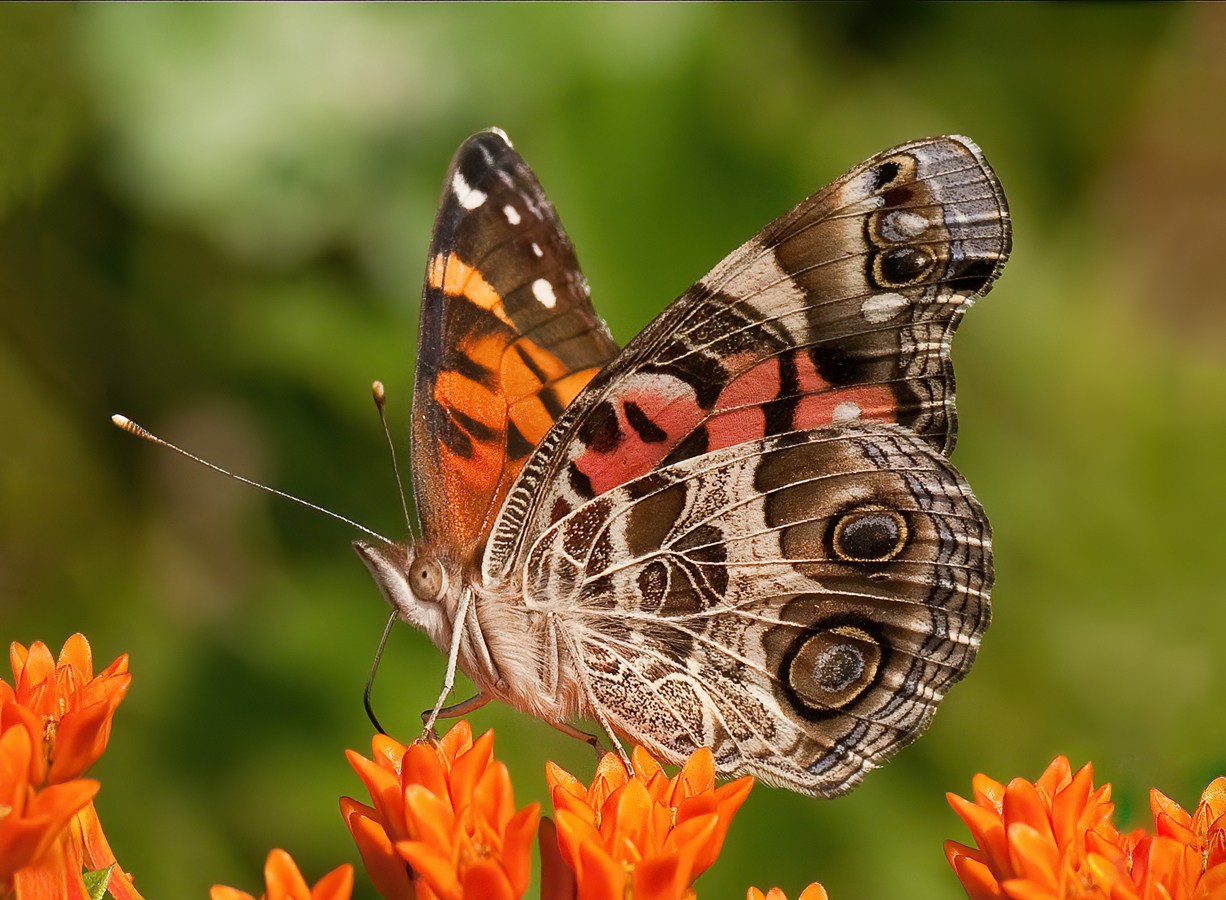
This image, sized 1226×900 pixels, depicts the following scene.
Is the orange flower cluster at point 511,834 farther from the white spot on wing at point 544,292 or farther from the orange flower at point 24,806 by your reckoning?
the white spot on wing at point 544,292

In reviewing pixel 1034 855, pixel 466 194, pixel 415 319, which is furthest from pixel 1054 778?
pixel 415 319

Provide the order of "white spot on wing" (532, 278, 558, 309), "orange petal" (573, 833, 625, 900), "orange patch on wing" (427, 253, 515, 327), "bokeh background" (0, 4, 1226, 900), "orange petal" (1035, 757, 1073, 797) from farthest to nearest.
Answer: "bokeh background" (0, 4, 1226, 900) → "white spot on wing" (532, 278, 558, 309) → "orange patch on wing" (427, 253, 515, 327) → "orange petal" (1035, 757, 1073, 797) → "orange petal" (573, 833, 625, 900)

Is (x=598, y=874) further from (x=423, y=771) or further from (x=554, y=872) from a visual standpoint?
(x=423, y=771)

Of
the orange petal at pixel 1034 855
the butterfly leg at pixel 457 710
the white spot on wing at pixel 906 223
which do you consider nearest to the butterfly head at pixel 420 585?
the butterfly leg at pixel 457 710

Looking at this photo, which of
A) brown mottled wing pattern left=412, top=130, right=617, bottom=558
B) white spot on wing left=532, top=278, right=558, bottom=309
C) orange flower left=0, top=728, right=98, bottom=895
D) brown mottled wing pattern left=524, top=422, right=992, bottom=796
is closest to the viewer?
orange flower left=0, top=728, right=98, bottom=895

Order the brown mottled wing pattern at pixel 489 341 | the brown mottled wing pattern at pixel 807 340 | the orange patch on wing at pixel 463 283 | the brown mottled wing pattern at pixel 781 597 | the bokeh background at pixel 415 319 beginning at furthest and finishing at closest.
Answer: the bokeh background at pixel 415 319 < the orange patch on wing at pixel 463 283 < the brown mottled wing pattern at pixel 489 341 < the brown mottled wing pattern at pixel 781 597 < the brown mottled wing pattern at pixel 807 340

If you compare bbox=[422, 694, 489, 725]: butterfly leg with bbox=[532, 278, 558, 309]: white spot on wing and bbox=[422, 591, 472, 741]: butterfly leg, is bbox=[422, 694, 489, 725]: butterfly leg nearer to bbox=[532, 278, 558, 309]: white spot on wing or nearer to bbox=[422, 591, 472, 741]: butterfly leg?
bbox=[422, 591, 472, 741]: butterfly leg

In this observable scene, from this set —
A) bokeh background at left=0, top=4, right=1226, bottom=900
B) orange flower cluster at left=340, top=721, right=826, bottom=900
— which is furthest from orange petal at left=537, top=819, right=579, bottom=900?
bokeh background at left=0, top=4, right=1226, bottom=900
